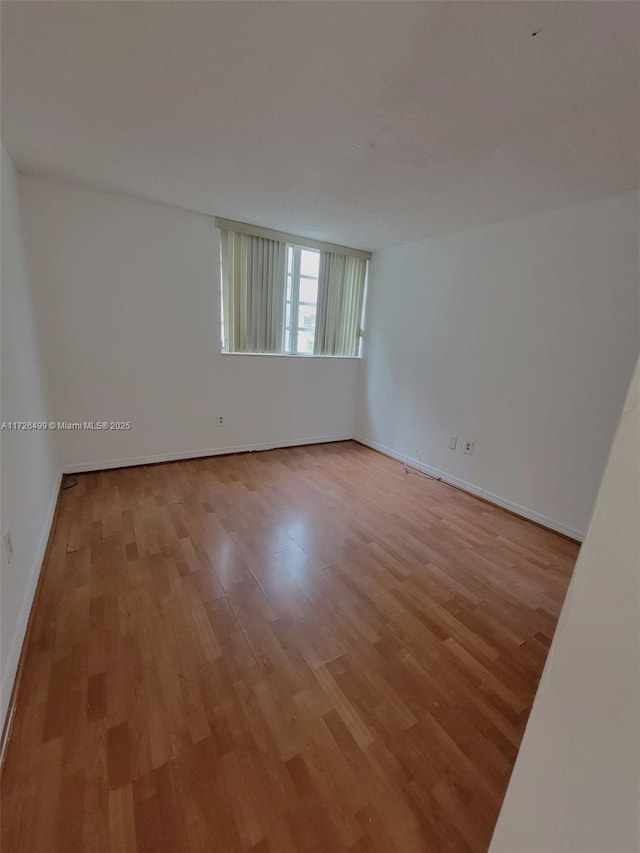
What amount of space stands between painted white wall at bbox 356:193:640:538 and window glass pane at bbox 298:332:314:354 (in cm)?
94

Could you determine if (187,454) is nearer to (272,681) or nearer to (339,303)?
(339,303)

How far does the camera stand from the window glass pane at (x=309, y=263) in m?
3.81

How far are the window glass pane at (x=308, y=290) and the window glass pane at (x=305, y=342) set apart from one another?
0.37 meters

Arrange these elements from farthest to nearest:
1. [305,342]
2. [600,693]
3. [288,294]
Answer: [305,342] < [288,294] < [600,693]

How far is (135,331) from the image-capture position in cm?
310

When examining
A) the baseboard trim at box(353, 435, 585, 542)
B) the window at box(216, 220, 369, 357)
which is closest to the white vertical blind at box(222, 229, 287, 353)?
the window at box(216, 220, 369, 357)

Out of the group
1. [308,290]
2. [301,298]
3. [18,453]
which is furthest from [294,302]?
[18,453]

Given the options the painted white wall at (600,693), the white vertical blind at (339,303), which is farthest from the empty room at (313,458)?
the white vertical blind at (339,303)

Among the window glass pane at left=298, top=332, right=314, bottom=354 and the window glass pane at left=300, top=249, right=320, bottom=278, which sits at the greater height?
the window glass pane at left=300, top=249, right=320, bottom=278

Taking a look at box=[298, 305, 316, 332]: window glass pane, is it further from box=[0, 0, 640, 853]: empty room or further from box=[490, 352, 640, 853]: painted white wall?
box=[490, 352, 640, 853]: painted white wall

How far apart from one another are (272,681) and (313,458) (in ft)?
8.69

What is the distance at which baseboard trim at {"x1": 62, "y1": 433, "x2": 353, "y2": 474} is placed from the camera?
3.13 m

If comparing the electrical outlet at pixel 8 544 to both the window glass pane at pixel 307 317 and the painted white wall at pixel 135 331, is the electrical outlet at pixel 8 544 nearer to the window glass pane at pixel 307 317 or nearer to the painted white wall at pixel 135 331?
the painted white wall at pixel 135 331

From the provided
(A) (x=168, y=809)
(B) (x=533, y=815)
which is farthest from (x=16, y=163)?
(B) (x=533, y=815)
